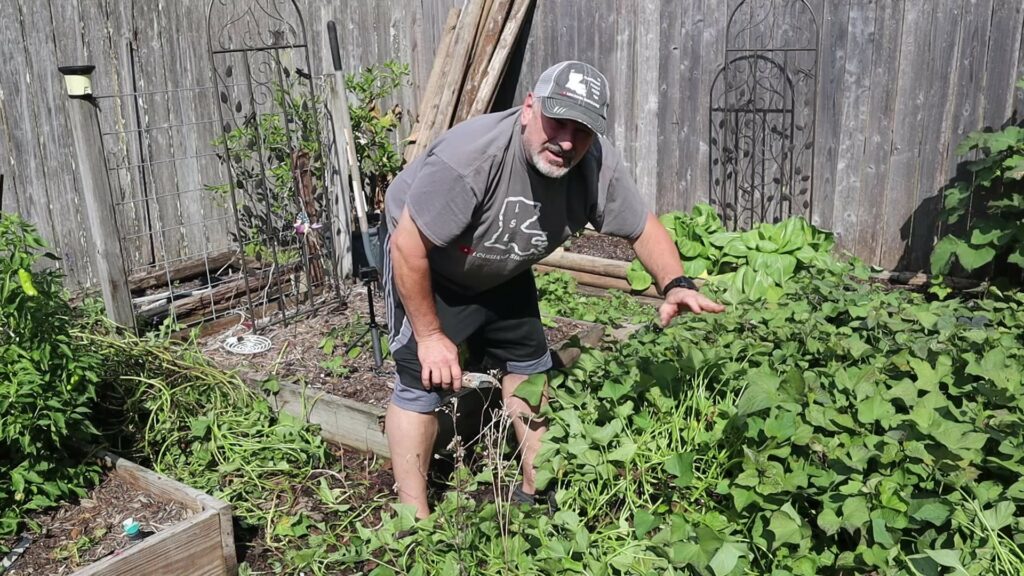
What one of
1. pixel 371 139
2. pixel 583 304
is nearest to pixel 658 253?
pixel 583 304

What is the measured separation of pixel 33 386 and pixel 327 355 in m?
1.85

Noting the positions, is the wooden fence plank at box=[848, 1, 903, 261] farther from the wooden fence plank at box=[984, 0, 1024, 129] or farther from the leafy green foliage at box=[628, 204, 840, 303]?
the wooden fence plank at box=[984, 0, 1024, 129]

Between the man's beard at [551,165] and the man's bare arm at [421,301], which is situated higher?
the man's beard at [551,165]

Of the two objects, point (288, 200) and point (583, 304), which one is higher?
point (288, 200)

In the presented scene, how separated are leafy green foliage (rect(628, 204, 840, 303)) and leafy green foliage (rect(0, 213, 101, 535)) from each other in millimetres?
3515

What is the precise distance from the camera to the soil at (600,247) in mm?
6703

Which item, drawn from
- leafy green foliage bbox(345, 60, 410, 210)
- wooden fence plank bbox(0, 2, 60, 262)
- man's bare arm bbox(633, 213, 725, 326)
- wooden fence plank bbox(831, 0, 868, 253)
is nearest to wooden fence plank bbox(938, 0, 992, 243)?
wooden fence plank bbox(831, 0, 868, 253)

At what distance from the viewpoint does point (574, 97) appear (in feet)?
9.12

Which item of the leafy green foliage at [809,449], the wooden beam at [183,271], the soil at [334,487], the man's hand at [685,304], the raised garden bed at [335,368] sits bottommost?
the soil at [334,487]

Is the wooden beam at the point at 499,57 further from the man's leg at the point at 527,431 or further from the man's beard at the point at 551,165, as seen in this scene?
the man's beard at the point at 551,165

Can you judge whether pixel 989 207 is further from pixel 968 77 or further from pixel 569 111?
pixel 569 111

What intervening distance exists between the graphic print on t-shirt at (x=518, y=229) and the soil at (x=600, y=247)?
3459 mm

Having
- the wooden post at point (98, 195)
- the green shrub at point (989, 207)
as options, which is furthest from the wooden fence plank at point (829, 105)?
the wooden post at point (98, 195)

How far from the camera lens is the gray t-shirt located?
9.56 feet
